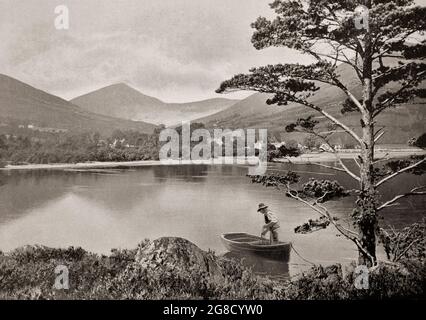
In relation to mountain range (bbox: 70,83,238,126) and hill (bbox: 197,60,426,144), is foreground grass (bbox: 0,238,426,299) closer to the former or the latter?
hill (bbox: 197,60,426,144)

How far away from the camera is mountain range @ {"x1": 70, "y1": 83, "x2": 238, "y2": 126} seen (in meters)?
13.5

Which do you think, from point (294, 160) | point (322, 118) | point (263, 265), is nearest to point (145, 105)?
point (294, 160)

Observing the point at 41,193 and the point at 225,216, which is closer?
the point at 225,216

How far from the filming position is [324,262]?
1526 centimetres

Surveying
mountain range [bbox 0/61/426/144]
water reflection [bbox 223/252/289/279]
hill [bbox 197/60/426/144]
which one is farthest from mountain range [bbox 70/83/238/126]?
water reflection [bbox 223/252/289/279]

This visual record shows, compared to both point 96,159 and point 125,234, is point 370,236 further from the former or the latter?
point 96,159

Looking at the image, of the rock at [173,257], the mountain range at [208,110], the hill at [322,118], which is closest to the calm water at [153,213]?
the mountain range at [208,110]

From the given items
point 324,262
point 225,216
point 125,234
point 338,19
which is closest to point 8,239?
point 125,234

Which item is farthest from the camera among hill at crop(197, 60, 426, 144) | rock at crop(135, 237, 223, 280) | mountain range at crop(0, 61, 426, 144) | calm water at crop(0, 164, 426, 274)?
calm water at crop(0, 164, 426, 274)

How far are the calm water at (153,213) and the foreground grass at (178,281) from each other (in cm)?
632

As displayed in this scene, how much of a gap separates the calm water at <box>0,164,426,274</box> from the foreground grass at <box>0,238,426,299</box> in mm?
6321

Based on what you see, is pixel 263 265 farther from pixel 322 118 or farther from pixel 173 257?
pixel 173 257

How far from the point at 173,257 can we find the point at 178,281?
1.75 feet
